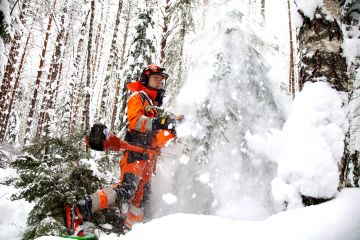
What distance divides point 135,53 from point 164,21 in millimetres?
1841

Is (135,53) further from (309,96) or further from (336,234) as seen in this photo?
(336,234)

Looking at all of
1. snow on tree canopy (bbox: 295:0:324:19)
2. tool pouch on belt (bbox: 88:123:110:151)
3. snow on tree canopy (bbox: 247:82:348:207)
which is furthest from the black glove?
snow on tree canopy (bbox: 295:0:324:19)

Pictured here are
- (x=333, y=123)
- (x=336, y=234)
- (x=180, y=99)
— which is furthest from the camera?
(x=180, y=99)

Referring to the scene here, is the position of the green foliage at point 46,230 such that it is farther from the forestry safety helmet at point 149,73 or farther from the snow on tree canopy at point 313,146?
the forestry safety helmet at point 149,73

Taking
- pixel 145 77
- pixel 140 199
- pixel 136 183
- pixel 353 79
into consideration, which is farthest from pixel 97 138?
pixel 353 79

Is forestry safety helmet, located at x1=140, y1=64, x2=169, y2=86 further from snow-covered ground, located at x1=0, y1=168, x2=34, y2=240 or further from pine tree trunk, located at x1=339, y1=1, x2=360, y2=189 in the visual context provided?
pine tree trunk, located at x1=339, y1=1, x2=360, y2=189

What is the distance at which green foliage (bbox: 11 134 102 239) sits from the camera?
12.8 ft

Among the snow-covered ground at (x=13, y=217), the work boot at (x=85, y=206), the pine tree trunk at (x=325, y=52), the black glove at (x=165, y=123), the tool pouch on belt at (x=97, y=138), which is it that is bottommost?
the snow-covered ground at (x=13, y=217)

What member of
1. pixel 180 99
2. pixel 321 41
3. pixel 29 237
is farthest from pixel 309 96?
pixel 29 237

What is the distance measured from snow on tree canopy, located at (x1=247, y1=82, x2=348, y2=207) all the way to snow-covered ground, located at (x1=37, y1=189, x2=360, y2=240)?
211 millimetres

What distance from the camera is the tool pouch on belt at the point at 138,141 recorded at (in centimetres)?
493

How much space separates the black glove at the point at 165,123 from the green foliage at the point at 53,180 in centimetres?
141

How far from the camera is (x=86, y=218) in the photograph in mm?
4336

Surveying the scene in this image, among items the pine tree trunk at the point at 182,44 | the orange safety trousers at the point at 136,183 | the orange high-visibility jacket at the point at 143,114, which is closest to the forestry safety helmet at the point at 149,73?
the orange high-visibility jacket at the point at 143,114
